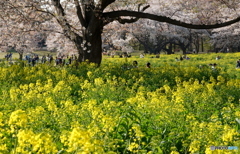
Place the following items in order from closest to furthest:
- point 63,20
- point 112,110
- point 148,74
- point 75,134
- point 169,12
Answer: point 75,134 → point 112,110 → point 148,74 → point 63,20 → point 169,12

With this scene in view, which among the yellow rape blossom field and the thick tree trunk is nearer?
the yellow rape blossom field

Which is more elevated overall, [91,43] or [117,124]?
[91,43]

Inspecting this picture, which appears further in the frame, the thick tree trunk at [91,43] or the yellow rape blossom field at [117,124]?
the thick tree trunk at [91,43]

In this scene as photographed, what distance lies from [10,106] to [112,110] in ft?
7.25

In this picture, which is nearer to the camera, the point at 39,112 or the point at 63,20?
the point at 39,112

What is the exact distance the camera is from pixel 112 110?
23.2ft

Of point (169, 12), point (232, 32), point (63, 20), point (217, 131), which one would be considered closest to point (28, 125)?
point (217, 131)

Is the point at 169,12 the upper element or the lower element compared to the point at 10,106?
upper

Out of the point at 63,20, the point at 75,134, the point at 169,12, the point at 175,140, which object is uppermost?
the point at 169,12

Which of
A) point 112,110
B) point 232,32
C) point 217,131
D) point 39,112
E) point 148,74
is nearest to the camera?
point 217,131

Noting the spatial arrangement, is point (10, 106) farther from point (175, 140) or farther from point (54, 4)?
point (54, 4)

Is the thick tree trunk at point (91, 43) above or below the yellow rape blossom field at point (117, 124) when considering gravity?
above

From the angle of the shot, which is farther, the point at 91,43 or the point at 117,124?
the point at 91,43

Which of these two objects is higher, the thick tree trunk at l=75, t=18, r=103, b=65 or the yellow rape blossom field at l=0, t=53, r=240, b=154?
the thick tree trunk at l=75, t=18, r=103, b=65
